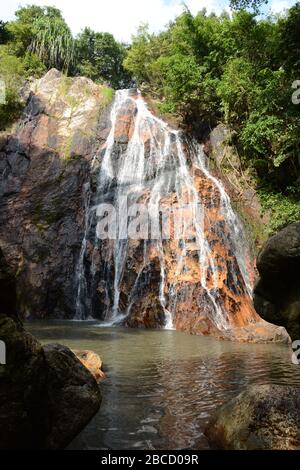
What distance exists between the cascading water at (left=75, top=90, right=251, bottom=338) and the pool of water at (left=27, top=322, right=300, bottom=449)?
316cm

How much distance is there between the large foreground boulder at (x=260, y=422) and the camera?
464 cm

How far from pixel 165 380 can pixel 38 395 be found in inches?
156

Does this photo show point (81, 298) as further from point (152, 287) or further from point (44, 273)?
point (152, 287)

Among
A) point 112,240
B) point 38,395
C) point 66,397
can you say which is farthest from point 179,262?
point 38,395

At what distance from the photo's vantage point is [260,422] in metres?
4.83

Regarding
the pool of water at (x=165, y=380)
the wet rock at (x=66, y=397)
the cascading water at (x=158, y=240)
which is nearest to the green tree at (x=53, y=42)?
the cascading water at (x=158, y=240)

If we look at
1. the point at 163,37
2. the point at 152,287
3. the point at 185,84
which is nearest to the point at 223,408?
the point at 152,287

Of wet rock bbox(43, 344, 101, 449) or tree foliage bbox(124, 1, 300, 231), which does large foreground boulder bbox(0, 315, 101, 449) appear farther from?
tree foliage bbox(124, 1, 300, 231)

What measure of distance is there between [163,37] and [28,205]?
2792 cm

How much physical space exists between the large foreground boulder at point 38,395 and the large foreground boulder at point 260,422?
179cm

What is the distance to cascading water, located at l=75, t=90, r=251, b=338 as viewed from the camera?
1742 centimetres

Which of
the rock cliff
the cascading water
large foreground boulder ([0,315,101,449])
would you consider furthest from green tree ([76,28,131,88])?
large foreground boulder ([0,315,101,449])

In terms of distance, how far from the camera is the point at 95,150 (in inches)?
969

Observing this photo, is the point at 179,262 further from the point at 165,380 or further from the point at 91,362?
the point at 165,380
